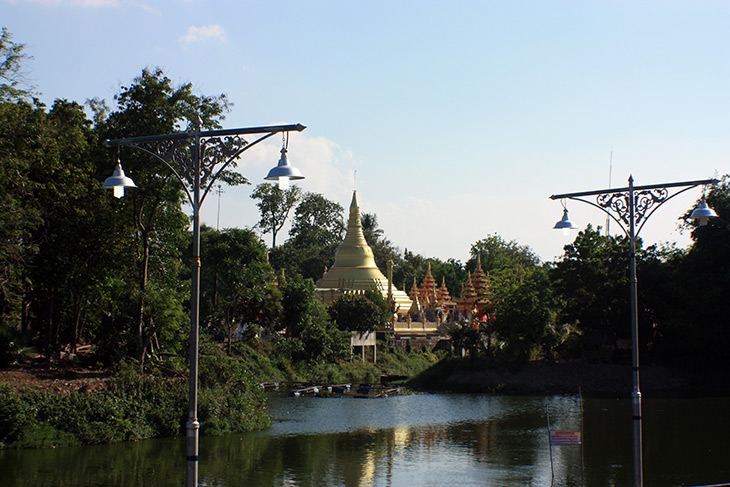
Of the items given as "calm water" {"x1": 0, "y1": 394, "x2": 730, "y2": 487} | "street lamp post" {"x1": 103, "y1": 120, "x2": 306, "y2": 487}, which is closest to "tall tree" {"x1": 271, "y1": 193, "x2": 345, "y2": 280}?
"calm water" {"x1": 0, "y1": 394, "x2": 730, "y2": 487}

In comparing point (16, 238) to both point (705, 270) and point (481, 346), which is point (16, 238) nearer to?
point (481, 346)

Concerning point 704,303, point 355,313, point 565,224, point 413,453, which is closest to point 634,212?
point 565,224

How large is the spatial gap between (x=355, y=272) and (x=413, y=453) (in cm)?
4147

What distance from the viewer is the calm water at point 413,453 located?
1908cm

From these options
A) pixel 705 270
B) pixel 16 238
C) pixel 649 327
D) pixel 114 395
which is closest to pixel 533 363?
pixel 649 327

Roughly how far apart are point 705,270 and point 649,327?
4.26m

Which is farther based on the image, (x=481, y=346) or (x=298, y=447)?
(x=481, y=346)

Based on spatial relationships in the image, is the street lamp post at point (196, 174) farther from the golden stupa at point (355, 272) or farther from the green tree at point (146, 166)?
the golden stupa at point (355, 272)

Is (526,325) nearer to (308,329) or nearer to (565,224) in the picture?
(308,329)

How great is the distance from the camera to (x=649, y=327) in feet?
139

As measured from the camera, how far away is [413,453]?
2312cm

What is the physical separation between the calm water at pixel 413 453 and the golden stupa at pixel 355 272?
29.6 meters

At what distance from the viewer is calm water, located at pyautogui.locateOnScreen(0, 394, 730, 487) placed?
62.6 feet

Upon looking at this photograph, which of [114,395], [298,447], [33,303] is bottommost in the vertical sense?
[298,447]
